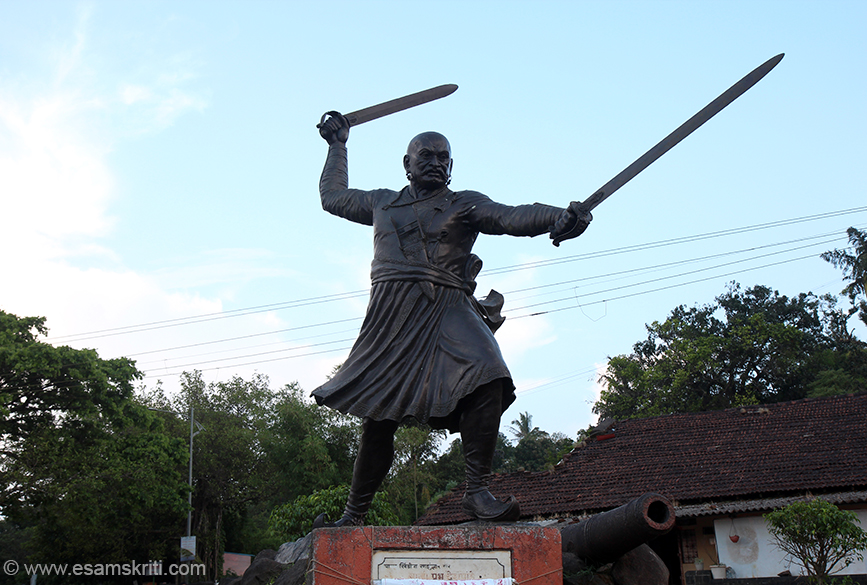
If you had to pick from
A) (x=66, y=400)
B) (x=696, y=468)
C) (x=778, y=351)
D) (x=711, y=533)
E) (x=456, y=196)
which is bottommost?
(x=711, y=533)

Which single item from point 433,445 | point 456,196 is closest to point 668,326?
point 433,445

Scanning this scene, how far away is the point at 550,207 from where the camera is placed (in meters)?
3.90

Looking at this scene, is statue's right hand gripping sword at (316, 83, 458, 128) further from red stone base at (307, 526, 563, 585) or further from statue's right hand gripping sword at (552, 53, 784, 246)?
red stone base at (307, 526, 563, 585)

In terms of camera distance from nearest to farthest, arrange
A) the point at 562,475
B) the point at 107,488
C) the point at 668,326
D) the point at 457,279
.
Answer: the point at 457,279
the point at 562,475
the point at 107,488
the point at 668,326

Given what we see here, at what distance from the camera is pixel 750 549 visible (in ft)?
46.5

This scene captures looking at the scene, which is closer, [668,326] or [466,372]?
[466,372]

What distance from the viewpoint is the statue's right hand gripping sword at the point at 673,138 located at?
372 cm

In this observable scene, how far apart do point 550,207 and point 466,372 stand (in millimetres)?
972

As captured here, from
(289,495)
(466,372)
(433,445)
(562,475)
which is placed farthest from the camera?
(433,445)

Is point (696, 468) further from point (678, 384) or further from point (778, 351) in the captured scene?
point (778, 351)

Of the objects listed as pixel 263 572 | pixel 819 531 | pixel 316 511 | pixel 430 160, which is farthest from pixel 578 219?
pixel 316 511

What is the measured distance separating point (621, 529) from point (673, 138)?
239 cm

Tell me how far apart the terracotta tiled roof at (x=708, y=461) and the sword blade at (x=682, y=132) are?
12.3 meters

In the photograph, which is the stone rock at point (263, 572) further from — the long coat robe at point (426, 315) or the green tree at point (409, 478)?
the green tree at point (409, 478)
